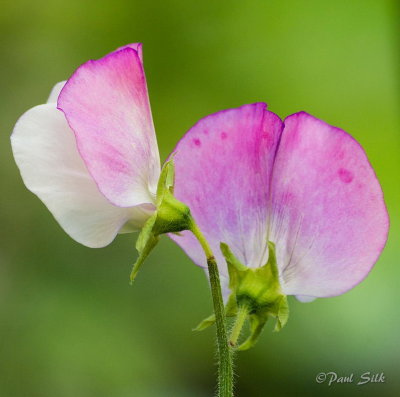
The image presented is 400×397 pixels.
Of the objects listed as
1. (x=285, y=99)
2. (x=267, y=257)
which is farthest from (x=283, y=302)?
(x=285, y=99)

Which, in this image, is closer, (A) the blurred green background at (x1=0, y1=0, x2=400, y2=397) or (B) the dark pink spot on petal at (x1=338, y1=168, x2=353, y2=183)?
(B) the dark pink spot on petal at (x1=338, y1=168, x2=353, y2=183)

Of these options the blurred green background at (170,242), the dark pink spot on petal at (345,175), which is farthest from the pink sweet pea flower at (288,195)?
the blurred green background at (170,242)

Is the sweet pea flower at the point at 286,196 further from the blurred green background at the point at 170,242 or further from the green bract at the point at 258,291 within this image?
the blurred green background at the point at 170,242

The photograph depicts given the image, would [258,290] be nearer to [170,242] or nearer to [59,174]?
[59,174]

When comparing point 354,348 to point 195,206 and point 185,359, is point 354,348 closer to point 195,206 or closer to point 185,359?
point 185,359

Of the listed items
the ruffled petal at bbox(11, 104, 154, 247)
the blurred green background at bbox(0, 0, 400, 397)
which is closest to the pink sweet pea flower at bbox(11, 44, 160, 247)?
the ruffled petal at bbox(11, 104, 154, 247)

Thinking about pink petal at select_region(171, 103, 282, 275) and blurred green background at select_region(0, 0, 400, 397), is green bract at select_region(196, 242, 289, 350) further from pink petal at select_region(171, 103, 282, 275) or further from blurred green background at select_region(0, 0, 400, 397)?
blurred green background at select_region(0, 0, 400, 397)

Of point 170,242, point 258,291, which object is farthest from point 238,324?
point 170,242
